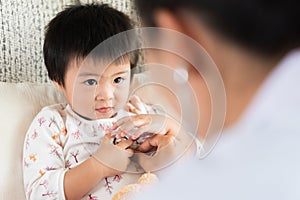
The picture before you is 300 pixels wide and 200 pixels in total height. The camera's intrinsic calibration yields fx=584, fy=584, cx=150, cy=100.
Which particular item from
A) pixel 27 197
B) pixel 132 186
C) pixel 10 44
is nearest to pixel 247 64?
pixel 132 186

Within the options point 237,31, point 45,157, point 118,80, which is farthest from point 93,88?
point 237,31

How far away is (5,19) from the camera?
1411mm

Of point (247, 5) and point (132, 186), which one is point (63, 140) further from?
point (247, 5)

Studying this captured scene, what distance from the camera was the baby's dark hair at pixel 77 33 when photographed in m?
1.26

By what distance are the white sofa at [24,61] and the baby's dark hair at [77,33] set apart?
0.08m

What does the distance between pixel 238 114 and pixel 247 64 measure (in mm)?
37

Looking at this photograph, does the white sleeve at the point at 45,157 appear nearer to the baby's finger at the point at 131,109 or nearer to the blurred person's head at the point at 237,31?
the baby's finger at the point at 131,109

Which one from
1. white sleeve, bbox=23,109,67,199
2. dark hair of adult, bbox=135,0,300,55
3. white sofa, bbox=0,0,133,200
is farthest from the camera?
white sofa, bbox=0,0,133,200

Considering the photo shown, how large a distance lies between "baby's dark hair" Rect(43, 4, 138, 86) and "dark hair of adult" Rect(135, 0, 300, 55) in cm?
90

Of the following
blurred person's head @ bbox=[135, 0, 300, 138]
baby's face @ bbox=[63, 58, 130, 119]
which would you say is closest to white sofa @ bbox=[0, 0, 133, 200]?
baby's face @ bbox=[63, 58, 130, 119]

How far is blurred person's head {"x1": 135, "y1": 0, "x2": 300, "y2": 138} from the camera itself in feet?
1.14

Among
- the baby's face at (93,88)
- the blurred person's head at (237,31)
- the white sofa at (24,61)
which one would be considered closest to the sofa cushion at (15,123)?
the white sofa at (24,61)

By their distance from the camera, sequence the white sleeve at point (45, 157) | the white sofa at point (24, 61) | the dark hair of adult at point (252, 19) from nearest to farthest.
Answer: the dark hair of adult at point (252, 19), the white sleeve at point (45, 157), the white sofa at point (24, 61)

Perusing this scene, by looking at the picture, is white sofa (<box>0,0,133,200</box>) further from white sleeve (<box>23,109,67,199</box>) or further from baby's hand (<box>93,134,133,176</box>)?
baby's hand (<box>93,134,133,176</box>)
